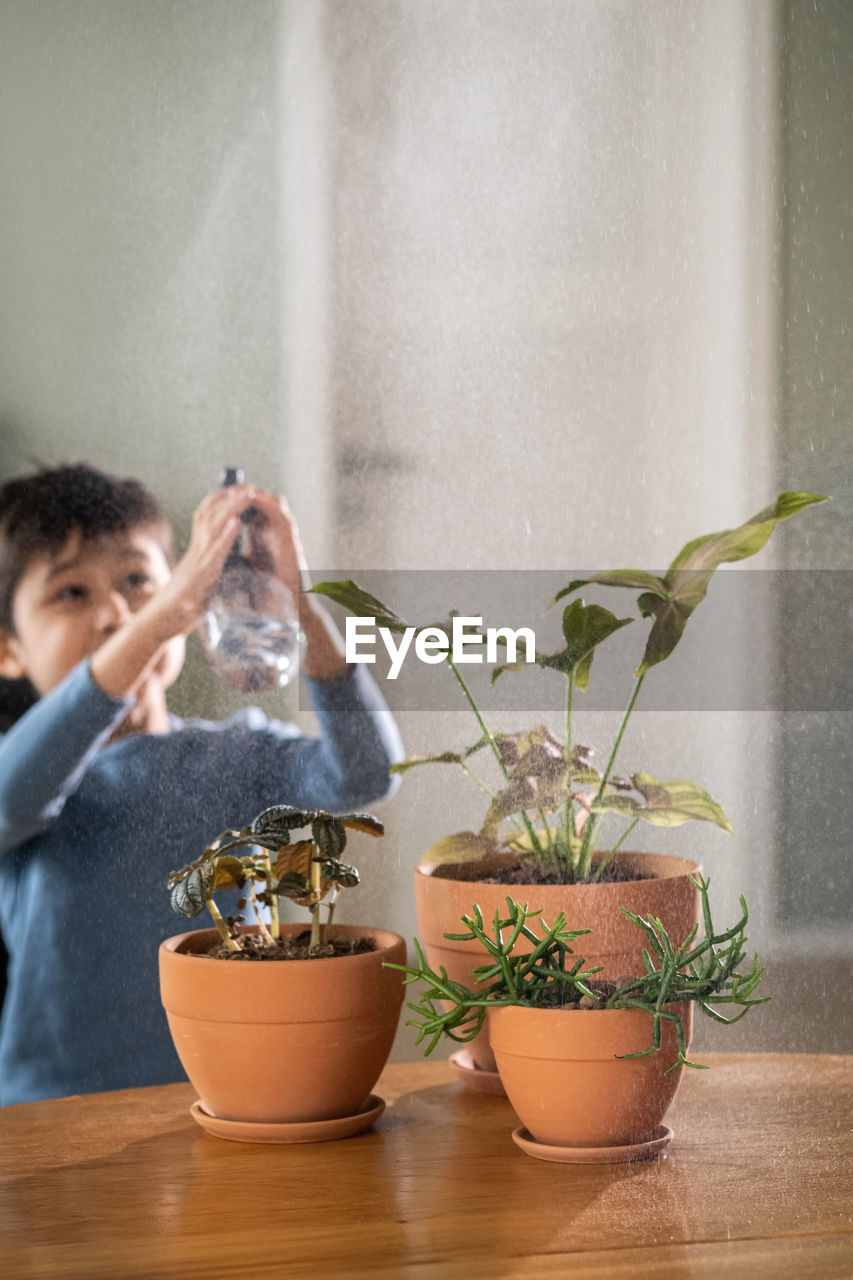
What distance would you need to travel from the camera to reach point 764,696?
44.8 inches

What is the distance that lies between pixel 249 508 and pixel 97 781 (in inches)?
10.4

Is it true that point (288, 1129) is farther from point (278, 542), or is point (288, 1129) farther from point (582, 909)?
point (278, 542)

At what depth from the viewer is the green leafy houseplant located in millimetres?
907

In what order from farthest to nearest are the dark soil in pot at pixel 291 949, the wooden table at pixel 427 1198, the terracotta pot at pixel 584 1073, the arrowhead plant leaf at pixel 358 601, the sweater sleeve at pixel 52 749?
1. the sweater sleeve at pixel 52 749
2. the arrowhead plant leaf at pixel 358 601
3. the dark soil in pot at pixel 291 949
4. the terracotta pot at pixel 584 1073
5. the wooden table at pixel 427 1198

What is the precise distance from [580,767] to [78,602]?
0.45 m

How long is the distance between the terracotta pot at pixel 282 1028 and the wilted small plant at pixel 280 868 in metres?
0.04

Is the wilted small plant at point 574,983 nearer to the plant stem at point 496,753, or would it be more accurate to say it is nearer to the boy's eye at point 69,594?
the plant stem at point 496,753

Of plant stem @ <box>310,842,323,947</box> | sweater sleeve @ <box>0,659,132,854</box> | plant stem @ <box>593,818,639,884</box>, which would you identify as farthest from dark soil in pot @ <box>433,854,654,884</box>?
sweater sleeve @ <box>0,659,132,854</box>

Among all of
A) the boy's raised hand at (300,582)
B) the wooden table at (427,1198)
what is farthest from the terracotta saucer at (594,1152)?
the boy's raised hand at (300,582)

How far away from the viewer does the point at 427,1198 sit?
0.73 m

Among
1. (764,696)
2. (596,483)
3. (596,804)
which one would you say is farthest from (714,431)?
(596,804)

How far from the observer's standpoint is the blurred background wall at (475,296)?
3.68 feet

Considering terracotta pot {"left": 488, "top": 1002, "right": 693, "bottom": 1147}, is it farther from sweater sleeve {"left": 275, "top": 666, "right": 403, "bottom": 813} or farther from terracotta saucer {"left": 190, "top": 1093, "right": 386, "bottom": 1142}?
sweater sleeve {"left": 275, "top": 666, "right": 403, "bottom": 813}

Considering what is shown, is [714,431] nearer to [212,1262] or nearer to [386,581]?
[386,581]
